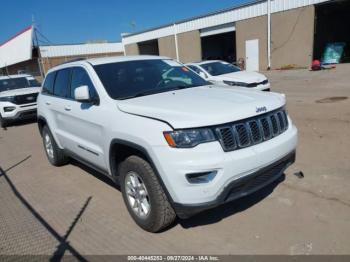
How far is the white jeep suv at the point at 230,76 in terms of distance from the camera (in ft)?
33.9

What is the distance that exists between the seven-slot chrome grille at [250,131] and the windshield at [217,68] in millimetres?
8148

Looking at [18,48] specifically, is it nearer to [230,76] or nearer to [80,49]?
[80,49]

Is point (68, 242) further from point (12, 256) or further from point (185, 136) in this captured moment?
point (185, 136)

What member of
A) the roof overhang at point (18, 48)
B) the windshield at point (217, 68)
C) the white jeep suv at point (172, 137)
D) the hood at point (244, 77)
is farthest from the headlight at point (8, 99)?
the roof overhang at point (18, 48)

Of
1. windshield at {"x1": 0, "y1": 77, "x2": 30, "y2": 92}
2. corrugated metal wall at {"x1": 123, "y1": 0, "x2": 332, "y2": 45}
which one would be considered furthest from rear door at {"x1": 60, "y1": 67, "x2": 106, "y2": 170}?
corrugated metal wall at {"x1": 123, "y1": 0, "x2": 332, "y2": 45}

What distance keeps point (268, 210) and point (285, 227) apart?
38 centimetres

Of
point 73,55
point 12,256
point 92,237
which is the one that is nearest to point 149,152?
point 92,237

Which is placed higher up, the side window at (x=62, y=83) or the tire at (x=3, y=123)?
the side window at (x=62, y=83)

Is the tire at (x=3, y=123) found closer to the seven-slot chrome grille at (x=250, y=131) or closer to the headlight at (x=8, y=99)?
the headlight at (x=8, y=99)

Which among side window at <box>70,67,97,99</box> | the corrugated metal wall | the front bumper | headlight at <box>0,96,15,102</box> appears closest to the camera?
the front bumper

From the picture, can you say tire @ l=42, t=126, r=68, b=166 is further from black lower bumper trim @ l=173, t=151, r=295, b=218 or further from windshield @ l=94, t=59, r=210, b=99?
black lower bumper trim @ l=173, t=151, r=295, b=218

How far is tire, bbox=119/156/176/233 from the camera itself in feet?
10.1

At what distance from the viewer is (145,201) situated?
3.40m

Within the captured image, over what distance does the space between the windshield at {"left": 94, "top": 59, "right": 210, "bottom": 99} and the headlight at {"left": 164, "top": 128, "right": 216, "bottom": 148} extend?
1143 millimetres
